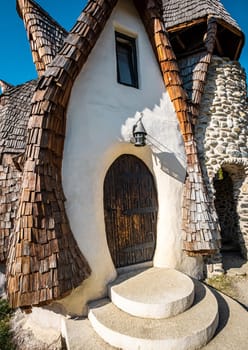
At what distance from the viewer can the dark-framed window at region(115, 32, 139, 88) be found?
194 inches

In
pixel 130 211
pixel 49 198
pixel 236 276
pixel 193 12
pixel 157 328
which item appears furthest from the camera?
pixel 193 12

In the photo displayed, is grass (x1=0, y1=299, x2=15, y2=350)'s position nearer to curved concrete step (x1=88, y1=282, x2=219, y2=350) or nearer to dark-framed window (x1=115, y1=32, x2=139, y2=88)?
curved concrete step (x1=88, y1=282, x2=219, y2=350)

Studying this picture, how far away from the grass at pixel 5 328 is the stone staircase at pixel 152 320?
1301 millimetres

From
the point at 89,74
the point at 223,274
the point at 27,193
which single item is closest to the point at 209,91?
the point at 89,74

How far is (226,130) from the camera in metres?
5.79

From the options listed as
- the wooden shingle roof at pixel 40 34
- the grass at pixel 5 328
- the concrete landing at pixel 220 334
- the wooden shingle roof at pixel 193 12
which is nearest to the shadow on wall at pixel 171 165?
the concrete landing at pixel 220 334

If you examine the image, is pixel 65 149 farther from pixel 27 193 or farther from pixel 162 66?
pixel 162 66

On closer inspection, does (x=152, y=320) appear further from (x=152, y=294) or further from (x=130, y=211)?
(x=130, y=211)

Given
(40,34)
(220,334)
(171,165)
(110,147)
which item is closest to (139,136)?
(110,147)

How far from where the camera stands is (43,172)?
3.10 m

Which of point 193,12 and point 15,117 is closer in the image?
point 15,117

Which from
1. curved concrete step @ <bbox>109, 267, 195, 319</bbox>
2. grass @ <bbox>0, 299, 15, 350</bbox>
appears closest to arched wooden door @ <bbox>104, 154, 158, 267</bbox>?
curved concrete step @ <bbox>109, 267, 195, 319</bbox>

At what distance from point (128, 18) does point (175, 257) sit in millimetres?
5784

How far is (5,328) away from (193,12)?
9551mm
